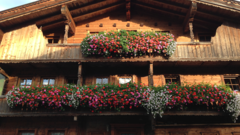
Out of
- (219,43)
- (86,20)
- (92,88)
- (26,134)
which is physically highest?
(86,20)

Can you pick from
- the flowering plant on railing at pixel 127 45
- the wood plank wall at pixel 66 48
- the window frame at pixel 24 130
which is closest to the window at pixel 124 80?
the flowering plant on railing at pixel 127 45

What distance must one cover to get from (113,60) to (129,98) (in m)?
2.65

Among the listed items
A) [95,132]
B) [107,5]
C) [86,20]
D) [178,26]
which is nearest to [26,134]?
[95,132]

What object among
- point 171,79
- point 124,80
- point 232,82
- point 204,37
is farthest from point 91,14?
point 232,82

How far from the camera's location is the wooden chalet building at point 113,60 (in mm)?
12172

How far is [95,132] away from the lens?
481 inches

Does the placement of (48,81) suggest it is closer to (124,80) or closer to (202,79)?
(124,80)

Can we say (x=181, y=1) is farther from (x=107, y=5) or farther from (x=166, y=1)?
(x=107, y=5)

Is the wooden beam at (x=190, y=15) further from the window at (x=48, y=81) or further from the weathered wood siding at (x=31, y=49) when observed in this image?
the window at (x=48, y=81)

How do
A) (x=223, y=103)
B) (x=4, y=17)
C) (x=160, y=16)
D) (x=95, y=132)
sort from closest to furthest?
1. (x=223, y=103)
2. (x=95, y=132)
3. (x=4, y=17)
4. (x=160, y=16)

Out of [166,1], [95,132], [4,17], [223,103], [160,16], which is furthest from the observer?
[160,16]

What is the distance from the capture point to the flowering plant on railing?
1216 cm

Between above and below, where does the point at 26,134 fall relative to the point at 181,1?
below

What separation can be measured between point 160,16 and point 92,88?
789 cm
